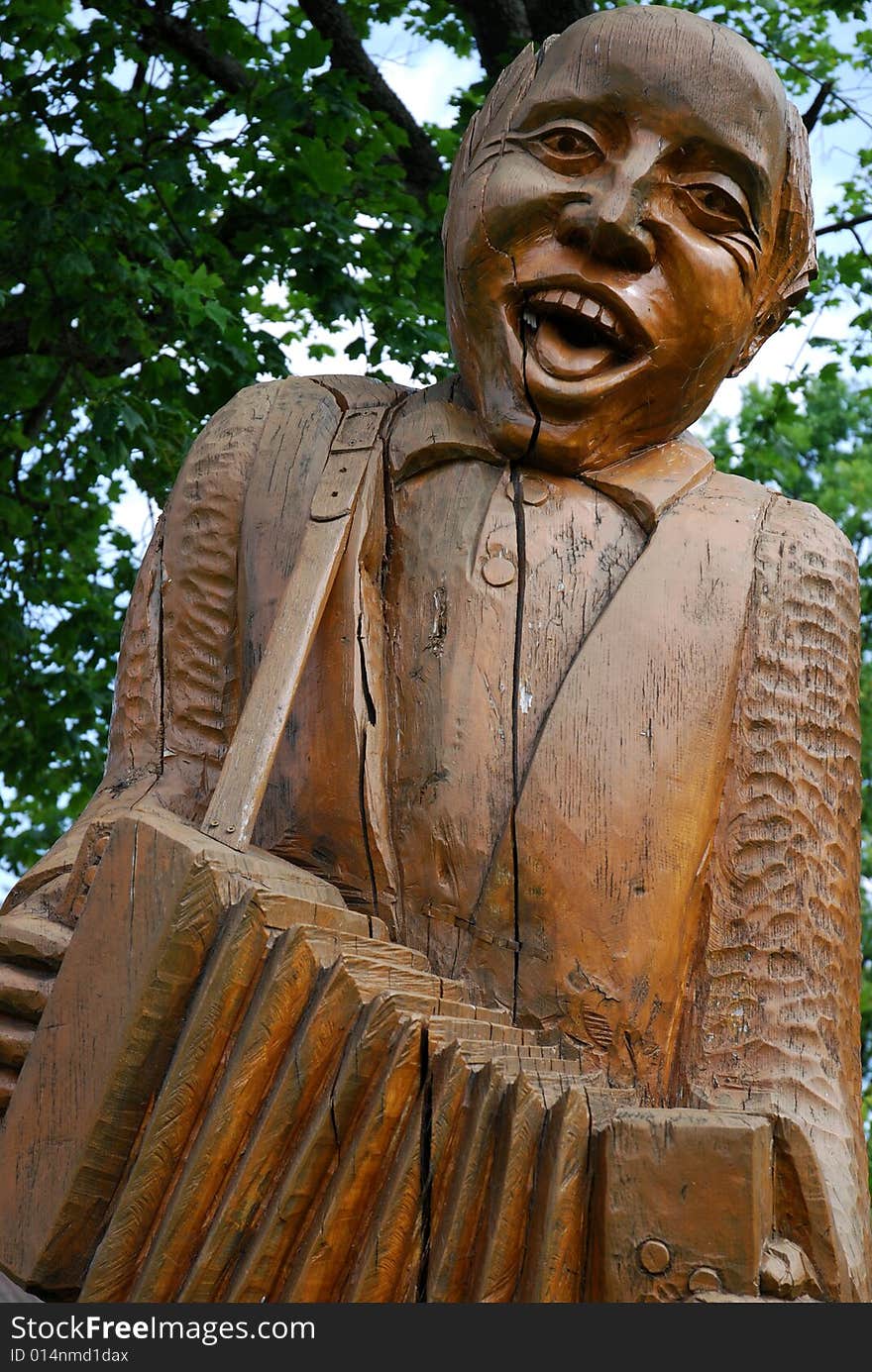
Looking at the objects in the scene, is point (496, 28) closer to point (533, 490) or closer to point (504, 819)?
point (533, 490)

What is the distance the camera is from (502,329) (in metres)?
3.38

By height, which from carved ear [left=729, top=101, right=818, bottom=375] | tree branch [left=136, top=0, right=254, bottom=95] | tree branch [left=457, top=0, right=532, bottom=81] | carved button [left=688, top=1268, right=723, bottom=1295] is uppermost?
tree branch [left=457, top=0, right=532, bottom=81]

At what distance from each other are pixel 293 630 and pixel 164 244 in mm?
4421

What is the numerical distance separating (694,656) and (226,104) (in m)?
4.69

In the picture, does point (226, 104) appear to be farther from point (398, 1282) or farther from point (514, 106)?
point (398, 1282)

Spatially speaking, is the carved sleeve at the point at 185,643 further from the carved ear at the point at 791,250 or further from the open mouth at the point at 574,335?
the carved ear at the point at 791,250

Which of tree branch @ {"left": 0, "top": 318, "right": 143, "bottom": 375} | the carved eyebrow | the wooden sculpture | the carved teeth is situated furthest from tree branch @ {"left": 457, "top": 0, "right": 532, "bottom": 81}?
the carved teeth

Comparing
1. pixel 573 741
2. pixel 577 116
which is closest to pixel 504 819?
pixel 573 741

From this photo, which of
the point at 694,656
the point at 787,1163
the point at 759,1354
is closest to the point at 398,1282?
the point at 759,1354

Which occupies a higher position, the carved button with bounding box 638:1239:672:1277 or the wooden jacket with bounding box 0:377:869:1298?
the wooden jacket with bounding box 0:377:869:1298

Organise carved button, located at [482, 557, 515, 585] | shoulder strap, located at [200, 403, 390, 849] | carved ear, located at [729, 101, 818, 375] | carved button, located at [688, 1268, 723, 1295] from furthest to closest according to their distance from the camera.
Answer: carved ear, located at [729, 101, 818, 375] → carved button, located at [482, 557, 515, 585] → shoulder strap, located at [200, 403, 390, 849] → carved button, located at [688, 1268, 723, 1295]

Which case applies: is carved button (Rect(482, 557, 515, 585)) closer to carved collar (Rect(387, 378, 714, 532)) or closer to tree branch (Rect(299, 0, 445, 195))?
carved collar (Rect(387, 378, 714, 532))

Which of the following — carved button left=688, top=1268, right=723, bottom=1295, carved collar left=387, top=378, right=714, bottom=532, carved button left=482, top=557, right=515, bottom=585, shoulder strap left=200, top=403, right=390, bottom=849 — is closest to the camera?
carved button left=688, top=1268, right=723, bottom=1295

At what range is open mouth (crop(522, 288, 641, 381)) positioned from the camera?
3320 millimetres
